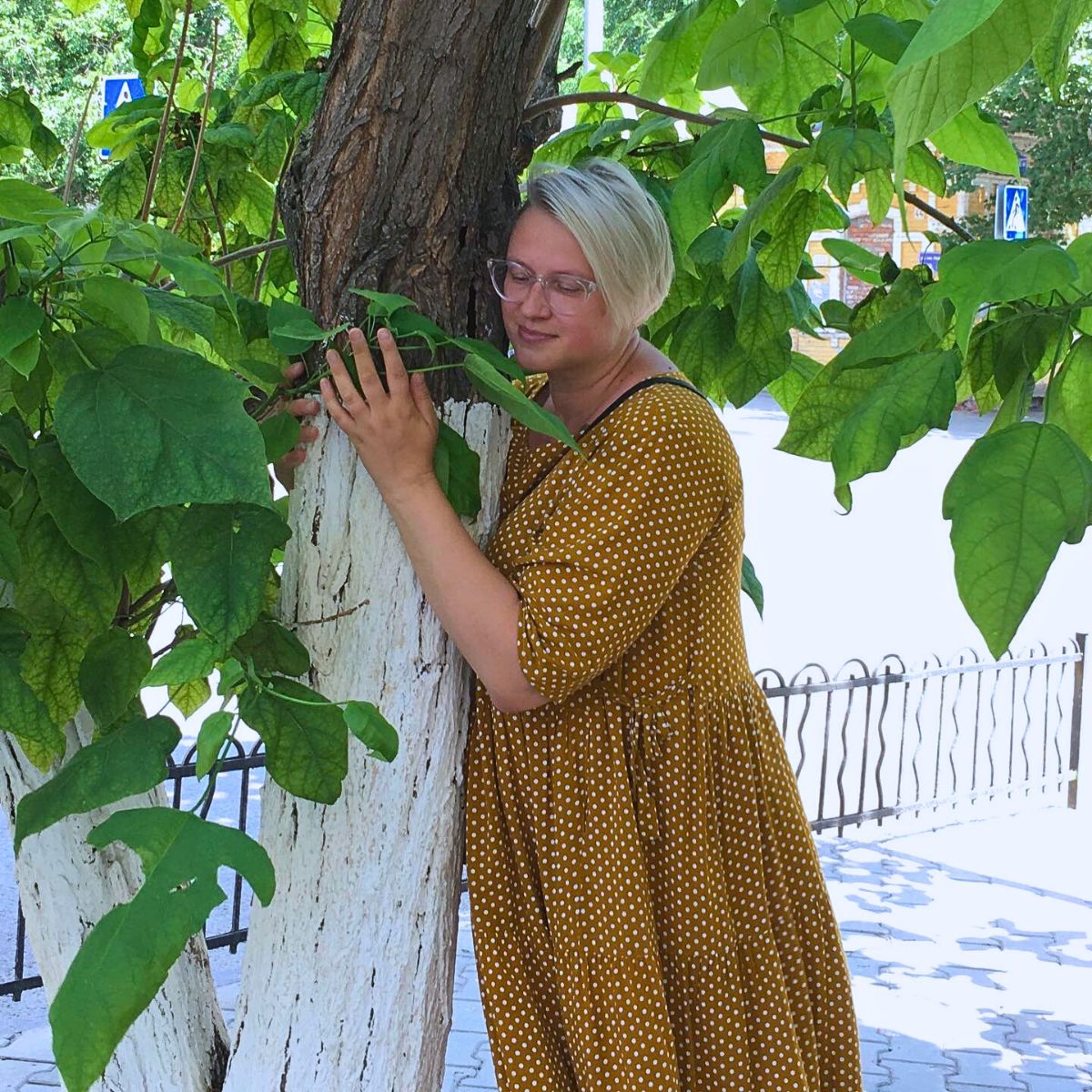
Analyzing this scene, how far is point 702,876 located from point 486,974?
0.30 meters

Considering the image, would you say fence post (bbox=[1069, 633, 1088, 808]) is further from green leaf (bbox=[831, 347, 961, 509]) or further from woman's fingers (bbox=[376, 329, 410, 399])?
green leaf (bbox=[831, 347, 961, 509])

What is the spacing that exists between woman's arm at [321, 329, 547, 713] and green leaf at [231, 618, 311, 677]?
0.56 feet

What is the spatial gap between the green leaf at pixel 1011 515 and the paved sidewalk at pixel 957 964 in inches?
163

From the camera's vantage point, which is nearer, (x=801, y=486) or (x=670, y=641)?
(x=670, y=641)

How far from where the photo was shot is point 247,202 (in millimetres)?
2219

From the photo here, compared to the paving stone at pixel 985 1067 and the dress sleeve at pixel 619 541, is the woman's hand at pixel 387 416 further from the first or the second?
the paving stone at pixel 985 1067

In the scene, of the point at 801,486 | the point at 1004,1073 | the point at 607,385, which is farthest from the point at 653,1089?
the point at 801,486

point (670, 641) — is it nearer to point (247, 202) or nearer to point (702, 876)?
point (702, 876)

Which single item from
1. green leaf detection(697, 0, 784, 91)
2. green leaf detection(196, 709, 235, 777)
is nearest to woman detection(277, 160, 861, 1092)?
green leaf detection(697, 0, 784, 91)

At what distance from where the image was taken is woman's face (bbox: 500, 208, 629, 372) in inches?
64.0

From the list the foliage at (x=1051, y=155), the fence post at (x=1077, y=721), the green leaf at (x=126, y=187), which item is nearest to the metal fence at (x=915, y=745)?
the fence post at (x=1077, y=721)

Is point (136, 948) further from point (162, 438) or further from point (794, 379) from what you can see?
point (794, 379)

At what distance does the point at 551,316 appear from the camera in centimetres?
167

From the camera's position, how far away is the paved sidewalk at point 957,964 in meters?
4.60
